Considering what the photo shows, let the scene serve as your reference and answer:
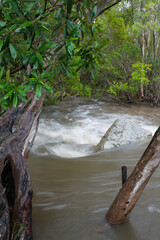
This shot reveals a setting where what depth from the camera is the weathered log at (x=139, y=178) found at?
2.40 metres

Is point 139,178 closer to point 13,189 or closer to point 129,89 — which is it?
point 13,189

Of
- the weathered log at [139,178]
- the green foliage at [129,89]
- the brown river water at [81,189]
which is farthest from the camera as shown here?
the green foliage at [129,89]

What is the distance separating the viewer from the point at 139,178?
244 centimetres

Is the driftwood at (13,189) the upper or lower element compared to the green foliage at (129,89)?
upper

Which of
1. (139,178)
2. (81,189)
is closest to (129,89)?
(81,189)

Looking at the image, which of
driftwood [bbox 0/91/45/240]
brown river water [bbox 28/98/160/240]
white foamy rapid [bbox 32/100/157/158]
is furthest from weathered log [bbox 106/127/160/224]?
white foamy rapid [bbox 32/100/157/158]

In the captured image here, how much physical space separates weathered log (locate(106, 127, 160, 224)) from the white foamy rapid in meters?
4.05

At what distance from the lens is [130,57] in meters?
14.7

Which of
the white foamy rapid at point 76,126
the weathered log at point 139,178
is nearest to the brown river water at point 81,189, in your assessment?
the white foamy rapid at point 76,126

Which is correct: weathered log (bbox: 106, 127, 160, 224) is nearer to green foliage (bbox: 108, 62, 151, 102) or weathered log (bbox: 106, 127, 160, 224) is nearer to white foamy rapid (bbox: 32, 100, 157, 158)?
white foamy rapid (bbox: 32, 100, 157, 158)

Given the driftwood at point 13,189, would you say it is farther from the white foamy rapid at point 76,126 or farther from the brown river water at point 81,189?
the white foamy rapid at point 76,126

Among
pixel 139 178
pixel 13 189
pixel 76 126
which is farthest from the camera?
pixel 76 126

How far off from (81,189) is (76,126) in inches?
249

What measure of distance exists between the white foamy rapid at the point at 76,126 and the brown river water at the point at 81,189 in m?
0.03
